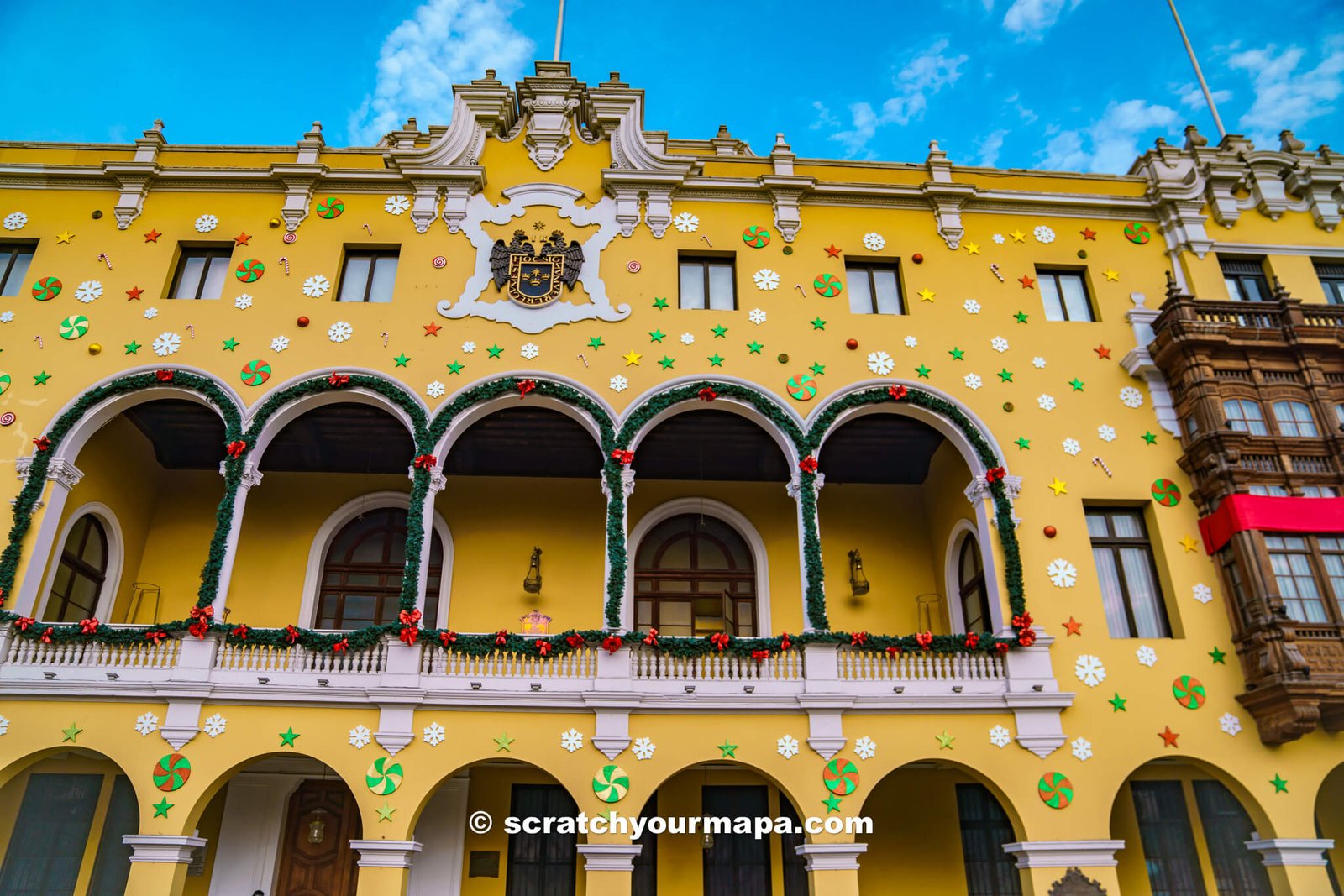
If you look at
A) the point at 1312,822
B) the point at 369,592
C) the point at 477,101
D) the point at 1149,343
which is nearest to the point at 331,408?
the point at 369,592

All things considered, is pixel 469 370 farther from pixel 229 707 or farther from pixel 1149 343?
pixel 1149 343

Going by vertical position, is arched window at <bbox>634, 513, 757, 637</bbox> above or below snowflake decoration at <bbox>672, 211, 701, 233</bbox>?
below

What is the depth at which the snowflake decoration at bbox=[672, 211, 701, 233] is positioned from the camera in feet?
54.8

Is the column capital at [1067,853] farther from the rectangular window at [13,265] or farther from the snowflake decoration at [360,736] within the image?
the rectangular window at [13,265]

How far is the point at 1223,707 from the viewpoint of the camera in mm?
13445

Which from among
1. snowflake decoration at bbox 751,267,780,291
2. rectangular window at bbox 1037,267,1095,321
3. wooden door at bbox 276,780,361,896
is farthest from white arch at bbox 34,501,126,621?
rectangular window at bbox 1037,267,1095,321

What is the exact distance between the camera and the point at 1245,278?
17156 millimetres

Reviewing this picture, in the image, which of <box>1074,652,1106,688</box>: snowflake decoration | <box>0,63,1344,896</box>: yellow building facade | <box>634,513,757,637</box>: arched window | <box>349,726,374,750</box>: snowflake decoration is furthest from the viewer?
<box>634,513,757,637</box>: arched window

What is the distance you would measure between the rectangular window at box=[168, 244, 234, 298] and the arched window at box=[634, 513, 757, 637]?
29.9 feet

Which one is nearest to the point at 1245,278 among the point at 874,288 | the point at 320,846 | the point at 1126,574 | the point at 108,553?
the point at 1126,574

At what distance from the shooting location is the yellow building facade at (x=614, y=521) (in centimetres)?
1302

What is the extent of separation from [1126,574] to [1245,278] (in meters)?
6.82

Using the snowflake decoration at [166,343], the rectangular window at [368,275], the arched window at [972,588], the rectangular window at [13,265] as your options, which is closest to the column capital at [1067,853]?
the arched window at [972,588]

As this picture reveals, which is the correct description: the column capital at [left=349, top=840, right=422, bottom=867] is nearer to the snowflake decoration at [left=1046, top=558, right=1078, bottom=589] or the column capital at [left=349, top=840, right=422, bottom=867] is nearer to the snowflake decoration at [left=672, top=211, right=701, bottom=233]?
the snowflake decoration at [left=1046, top=558, right=1078, bottom=589]
